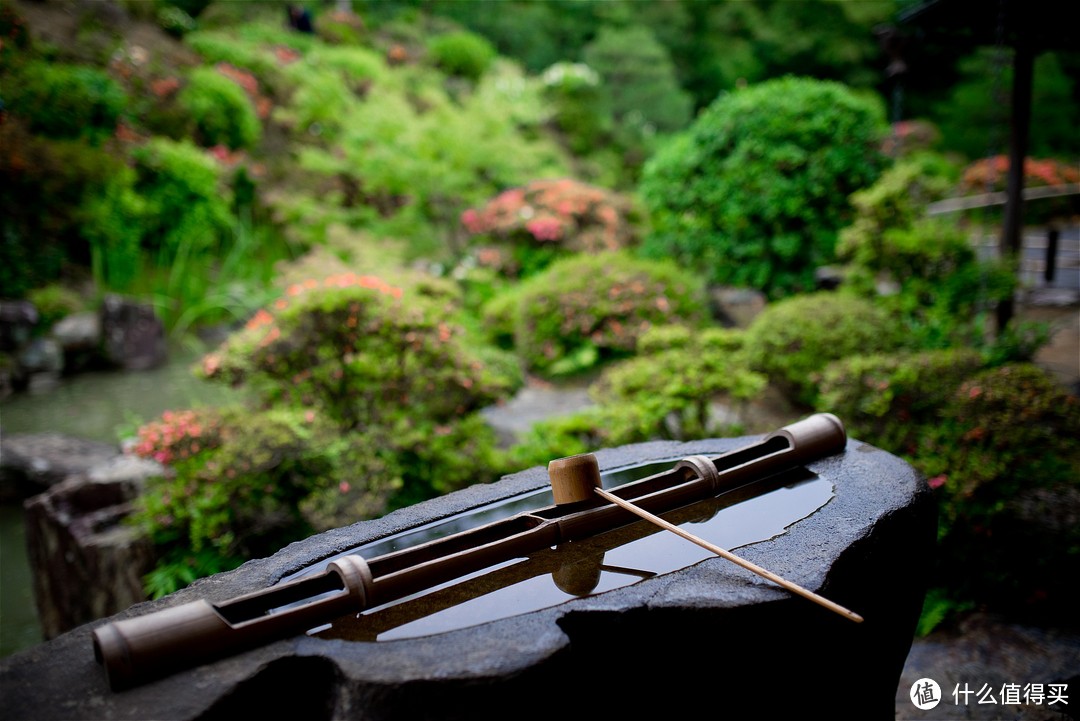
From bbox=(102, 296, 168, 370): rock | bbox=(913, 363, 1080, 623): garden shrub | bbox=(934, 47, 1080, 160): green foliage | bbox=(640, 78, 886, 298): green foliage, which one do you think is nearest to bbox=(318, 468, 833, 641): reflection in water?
bbox=(913, 363, 1080, 623): garden shrub

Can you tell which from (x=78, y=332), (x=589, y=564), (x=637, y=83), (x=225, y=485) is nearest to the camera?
(x=589, y=564)

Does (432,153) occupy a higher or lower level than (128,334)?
higher

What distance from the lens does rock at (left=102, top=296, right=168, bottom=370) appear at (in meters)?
7.30

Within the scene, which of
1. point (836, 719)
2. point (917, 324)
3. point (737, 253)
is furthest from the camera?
point (737, 253)

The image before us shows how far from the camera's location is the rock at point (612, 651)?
1419 mm

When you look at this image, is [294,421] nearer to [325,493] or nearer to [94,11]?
[325,493]

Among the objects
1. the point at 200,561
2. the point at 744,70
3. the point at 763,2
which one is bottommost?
the point at 200,561

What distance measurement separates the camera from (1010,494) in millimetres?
3254

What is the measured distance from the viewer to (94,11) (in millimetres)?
10789

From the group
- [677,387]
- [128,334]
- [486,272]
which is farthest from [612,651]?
[128,334]

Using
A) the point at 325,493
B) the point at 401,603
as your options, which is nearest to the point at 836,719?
the point at 401,603

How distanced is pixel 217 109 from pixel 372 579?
11197 millimetres

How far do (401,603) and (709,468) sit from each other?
108 centimetres

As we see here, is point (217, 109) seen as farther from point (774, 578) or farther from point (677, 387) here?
point (774, 578)
